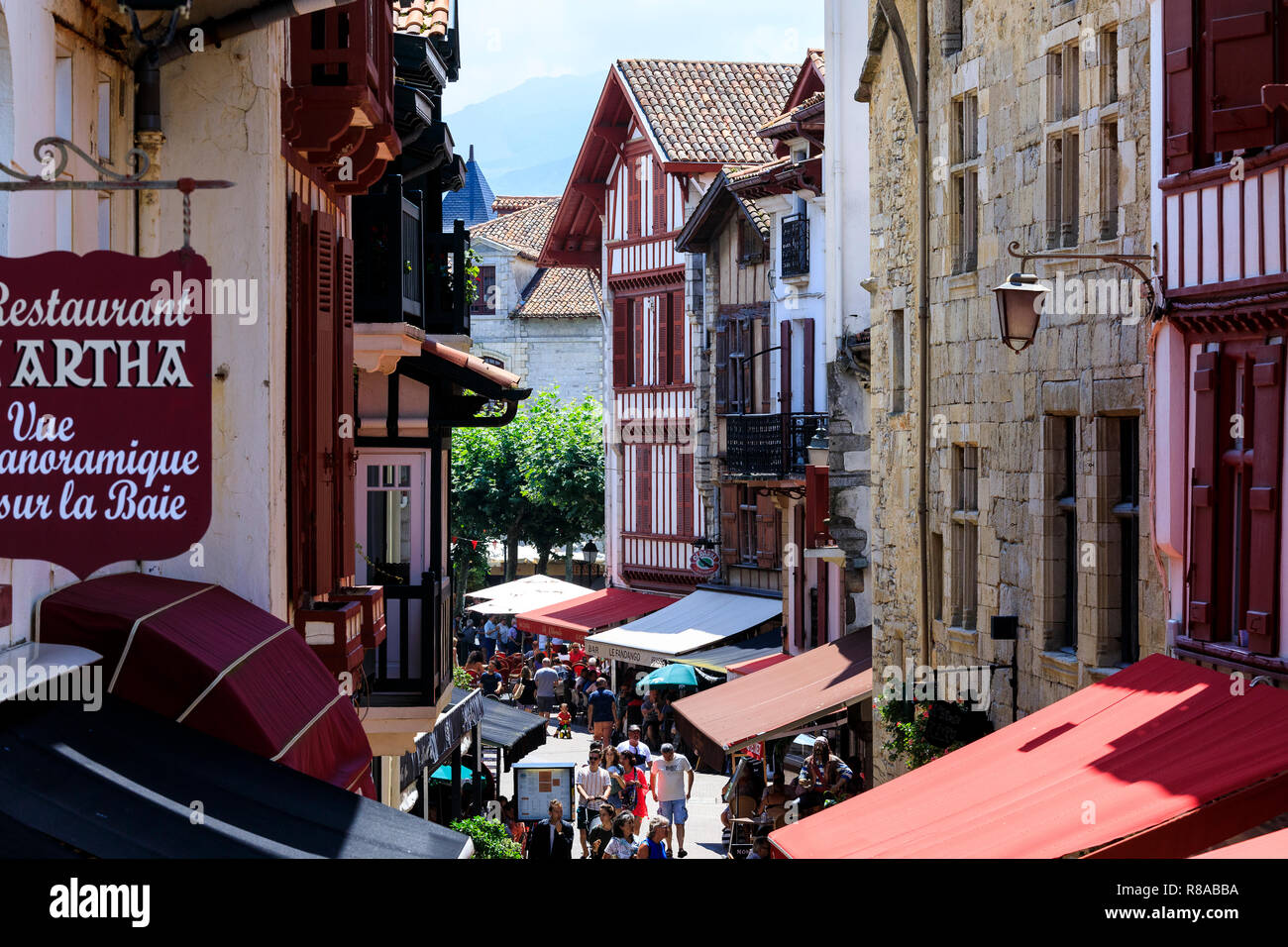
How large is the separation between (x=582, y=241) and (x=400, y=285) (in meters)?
29.6

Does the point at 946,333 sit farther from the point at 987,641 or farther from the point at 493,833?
the point at 493,833

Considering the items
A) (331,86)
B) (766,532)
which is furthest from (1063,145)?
(766,532)

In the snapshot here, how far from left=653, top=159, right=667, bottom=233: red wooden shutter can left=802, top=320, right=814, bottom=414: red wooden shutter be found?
7.55 metres

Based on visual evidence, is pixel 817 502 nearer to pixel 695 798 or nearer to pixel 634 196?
pixel 695 798

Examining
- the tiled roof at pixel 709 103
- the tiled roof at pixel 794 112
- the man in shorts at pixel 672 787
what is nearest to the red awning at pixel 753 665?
→ the man in shorts at pixel 672 787

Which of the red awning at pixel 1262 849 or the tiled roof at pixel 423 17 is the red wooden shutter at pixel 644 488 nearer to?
the tiled roof at pixel 423 17

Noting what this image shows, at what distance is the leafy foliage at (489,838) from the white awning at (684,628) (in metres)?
13.2

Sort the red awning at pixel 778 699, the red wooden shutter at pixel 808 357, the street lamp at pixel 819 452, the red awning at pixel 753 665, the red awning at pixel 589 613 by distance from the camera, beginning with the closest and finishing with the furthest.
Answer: the red awning at pixel 778 699 → the street lamp at pixel 819 452 → the red awning at pixel 753 665 → the red wooden shutter at pixel 808 357 → the red awning at pixel 589 613

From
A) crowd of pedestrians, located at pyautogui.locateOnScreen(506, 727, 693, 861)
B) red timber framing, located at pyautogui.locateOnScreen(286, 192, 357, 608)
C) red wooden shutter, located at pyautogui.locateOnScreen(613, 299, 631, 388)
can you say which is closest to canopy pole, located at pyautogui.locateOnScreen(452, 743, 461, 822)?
crowd of pedestrians, located at pyautogui.locateOnScreen(506, 727, 693, 861)

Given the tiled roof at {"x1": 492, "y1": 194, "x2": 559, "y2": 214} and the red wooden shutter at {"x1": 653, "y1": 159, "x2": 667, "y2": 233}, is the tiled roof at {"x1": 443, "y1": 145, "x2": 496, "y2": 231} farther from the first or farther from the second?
the red wooden shutter at {"x1": 653, "y1": 159, "x2": 667, "y2": 233}

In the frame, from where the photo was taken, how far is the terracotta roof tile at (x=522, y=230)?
60344 mm

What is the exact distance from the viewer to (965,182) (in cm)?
1712

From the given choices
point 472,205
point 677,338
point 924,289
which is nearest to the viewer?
point 924,289

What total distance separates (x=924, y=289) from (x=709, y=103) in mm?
23089
